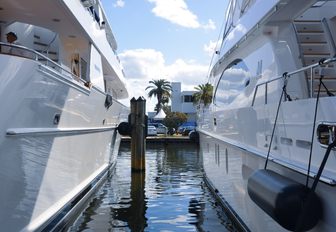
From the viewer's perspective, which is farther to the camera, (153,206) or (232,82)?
(153,206)

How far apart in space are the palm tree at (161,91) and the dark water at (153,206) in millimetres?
49272

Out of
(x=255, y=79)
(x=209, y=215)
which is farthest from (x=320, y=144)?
(x=209, y=215)

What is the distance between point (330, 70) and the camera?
420 centimetres

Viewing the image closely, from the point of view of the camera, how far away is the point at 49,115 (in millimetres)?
5766

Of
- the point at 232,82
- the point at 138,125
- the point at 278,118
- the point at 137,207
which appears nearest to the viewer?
the point at 278,118

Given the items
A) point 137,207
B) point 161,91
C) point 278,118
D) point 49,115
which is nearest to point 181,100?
point 161,91

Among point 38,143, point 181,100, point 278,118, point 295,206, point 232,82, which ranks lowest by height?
point 295,206

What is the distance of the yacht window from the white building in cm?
4735

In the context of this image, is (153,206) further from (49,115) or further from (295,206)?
(295,206)

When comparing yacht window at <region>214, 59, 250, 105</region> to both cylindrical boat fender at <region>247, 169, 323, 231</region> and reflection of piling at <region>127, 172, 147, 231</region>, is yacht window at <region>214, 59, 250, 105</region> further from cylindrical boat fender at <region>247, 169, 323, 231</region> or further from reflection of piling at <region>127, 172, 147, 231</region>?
cylindrical boat fender at <region>247, 169, 323, 231</region>

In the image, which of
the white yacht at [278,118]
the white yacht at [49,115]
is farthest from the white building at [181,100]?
the white yacht at [278,118]

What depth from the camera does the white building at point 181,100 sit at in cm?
5816

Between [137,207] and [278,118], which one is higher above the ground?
[278,118]

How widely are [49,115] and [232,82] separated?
12.4ft
